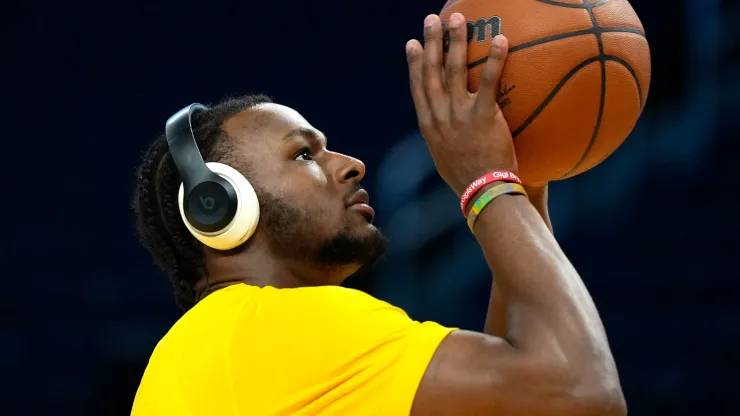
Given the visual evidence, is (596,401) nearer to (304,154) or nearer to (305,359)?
(305,359)

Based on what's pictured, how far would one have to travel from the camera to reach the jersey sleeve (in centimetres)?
171

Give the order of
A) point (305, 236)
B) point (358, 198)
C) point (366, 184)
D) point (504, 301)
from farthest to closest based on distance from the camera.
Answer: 1. point (366, 184)
2. point (358, 198)
3. point (305, 236)
4. point (504, 301)

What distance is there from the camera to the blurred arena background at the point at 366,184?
4895 mm

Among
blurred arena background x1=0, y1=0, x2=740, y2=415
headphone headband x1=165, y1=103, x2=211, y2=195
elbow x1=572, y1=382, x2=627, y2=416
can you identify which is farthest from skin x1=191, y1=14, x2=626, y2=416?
blurred arena background x1=0, y1=0, x2=740, y2=415

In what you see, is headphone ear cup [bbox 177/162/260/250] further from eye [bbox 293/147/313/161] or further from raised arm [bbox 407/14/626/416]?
raised arm [bbox 407/14/626/416]

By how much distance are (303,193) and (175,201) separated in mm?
345

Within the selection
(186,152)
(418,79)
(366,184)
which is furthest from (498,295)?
(366,184)

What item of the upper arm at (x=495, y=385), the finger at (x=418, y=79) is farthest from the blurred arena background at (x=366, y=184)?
the upper arm at (x=495, y=385)

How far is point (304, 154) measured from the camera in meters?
2.25

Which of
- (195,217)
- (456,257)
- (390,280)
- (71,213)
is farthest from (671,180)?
(195,217)

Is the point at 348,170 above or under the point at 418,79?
under

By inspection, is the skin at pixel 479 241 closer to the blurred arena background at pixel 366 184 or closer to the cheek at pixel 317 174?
the cheek at pixel 317 174

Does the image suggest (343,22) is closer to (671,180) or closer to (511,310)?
(671,180)

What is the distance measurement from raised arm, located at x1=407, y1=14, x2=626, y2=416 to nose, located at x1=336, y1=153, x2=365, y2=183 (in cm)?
40
